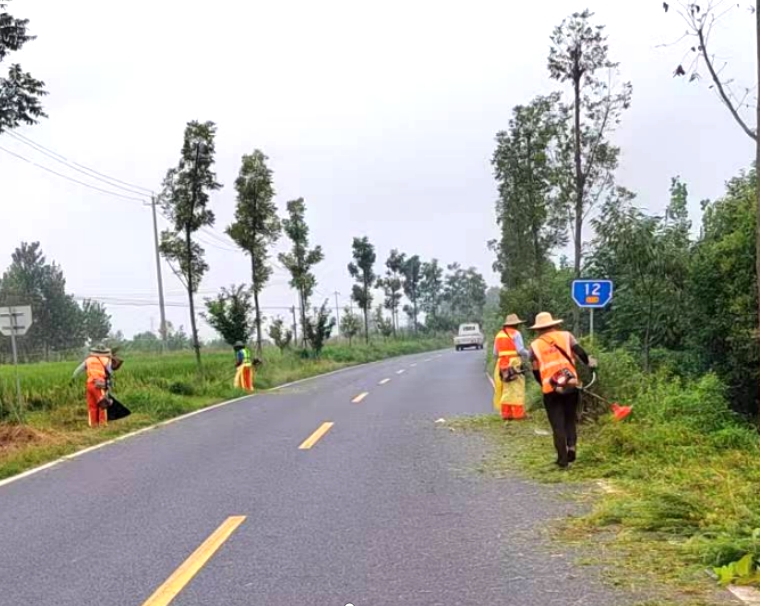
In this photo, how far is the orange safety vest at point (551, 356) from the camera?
8789 millimetres

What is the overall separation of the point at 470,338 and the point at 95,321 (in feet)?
110

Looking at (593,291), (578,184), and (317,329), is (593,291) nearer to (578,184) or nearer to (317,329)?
(578,184)

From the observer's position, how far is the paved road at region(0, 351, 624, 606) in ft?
16.5

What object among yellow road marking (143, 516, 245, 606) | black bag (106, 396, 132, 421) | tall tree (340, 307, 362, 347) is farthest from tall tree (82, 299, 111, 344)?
yellow road marking (143, 516, 245, 606)

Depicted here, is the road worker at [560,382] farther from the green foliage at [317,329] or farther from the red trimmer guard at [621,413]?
the green foliage at [317,329]

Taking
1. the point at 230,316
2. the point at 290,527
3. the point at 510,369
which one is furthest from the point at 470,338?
the point at 290,527

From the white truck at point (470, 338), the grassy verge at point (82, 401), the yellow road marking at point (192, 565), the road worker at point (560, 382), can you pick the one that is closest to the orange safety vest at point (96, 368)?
the grassy verge at point (82, 401)

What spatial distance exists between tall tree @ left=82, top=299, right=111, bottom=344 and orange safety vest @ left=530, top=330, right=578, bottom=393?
59554 millimetres

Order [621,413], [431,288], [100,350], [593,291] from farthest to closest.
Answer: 1. [431,288]
2. [593,291]
3. [100,350]
4. [621,413]

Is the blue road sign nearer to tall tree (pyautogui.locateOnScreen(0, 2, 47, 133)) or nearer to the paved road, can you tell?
the paved road

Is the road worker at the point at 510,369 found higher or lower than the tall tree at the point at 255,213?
lower

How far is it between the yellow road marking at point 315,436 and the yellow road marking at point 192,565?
171 inches

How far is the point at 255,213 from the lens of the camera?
3155 cm

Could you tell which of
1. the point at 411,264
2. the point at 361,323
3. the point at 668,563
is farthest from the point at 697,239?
the point at 411,264
